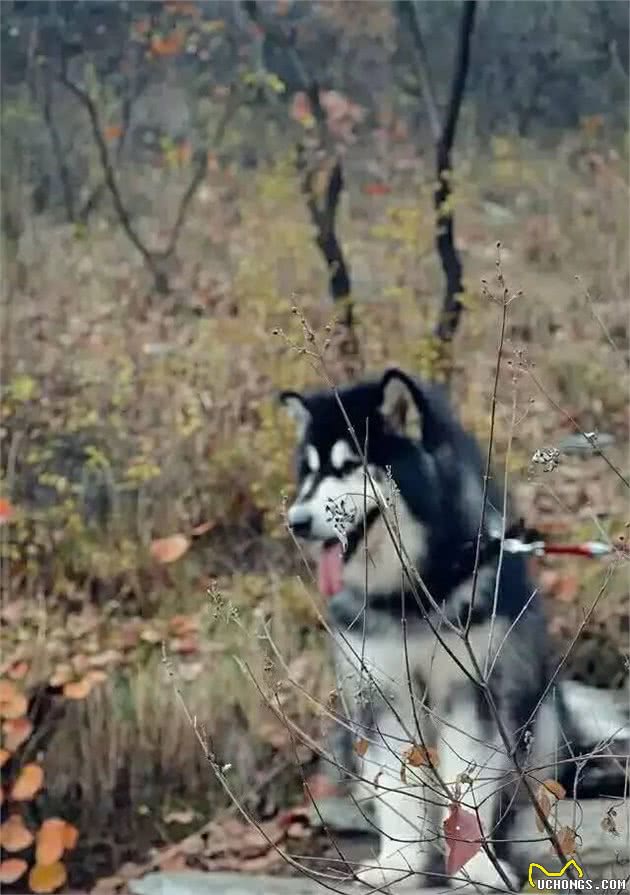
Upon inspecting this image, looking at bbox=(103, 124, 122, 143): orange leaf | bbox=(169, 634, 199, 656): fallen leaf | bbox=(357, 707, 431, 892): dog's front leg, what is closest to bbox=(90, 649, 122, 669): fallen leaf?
bbox=(169, 634, 199, 656): fallen leaf

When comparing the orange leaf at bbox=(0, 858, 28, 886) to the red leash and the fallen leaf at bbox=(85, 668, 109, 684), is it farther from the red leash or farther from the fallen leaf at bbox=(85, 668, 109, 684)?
the red leash

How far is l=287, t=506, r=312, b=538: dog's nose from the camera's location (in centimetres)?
227

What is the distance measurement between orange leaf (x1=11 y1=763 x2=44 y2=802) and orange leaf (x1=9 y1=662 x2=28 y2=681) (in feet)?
0.70

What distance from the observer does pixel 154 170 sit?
2699mm

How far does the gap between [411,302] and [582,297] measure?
0.41 metres

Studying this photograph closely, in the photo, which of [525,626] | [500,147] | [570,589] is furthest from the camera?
[500,147]

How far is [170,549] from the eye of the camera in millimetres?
2664

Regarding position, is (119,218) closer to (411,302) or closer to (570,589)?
(411,302)

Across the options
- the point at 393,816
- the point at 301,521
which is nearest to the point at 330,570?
the point at 301,521

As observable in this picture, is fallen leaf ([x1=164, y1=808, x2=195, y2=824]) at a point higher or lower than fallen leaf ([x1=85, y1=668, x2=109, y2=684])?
lower

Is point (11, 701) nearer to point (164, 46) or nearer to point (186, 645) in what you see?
point (186, 645)

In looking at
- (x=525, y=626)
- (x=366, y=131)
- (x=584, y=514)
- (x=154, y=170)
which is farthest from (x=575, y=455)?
(x=154, y=170)

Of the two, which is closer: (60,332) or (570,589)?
(570,589)

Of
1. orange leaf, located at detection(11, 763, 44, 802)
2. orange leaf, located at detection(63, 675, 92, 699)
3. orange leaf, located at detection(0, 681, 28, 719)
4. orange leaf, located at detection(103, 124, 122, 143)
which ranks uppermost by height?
orange leaf, located at detection(103, 124, 122, 143)
